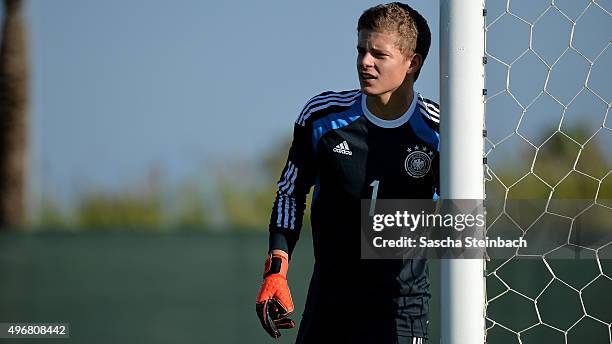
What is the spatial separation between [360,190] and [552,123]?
1197 mm

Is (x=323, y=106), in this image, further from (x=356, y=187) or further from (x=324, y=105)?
(x=356, y=187)

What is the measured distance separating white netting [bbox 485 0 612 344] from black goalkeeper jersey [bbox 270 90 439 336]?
8.3 inches

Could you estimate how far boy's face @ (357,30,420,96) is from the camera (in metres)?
2.64

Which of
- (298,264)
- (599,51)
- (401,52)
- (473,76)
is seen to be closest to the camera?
(473,76)

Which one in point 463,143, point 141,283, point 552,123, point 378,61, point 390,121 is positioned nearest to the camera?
point 463,143

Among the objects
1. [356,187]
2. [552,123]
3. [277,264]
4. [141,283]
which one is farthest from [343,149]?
[141,283]

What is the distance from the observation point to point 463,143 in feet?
8.18

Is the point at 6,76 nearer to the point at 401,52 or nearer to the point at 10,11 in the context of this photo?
the point at 10,11

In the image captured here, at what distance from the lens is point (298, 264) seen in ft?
20.1

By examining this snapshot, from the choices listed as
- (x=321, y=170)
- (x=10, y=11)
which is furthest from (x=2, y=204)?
(x=321, y=170)

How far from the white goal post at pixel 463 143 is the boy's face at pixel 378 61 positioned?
18 cm

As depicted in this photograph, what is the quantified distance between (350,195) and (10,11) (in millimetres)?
7728

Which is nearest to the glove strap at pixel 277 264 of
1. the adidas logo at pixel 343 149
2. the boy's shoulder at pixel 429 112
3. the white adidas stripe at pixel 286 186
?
the white adidas stripe at pixel 286 186

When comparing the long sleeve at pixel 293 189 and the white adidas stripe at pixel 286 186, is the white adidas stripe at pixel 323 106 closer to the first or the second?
the long sleeve at pixel 293 189
